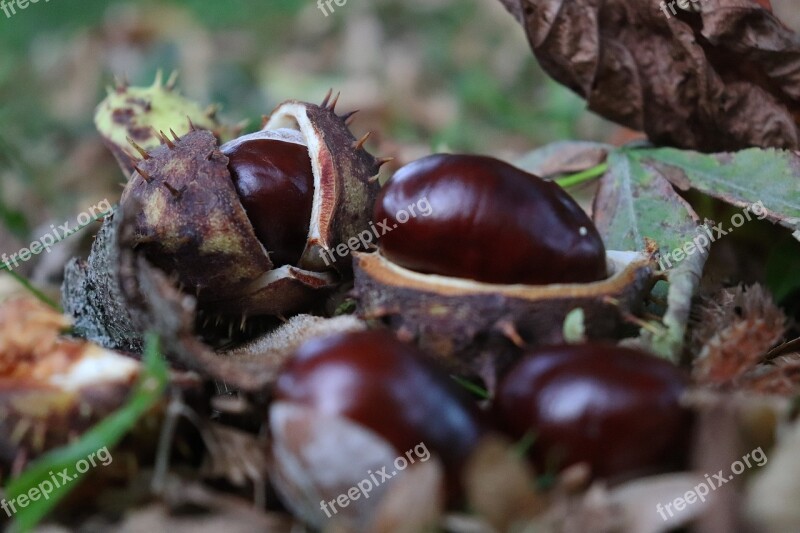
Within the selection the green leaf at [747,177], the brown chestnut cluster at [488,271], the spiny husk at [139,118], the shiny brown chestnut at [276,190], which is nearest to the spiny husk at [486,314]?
the brown chestnut cluster at [488,271]

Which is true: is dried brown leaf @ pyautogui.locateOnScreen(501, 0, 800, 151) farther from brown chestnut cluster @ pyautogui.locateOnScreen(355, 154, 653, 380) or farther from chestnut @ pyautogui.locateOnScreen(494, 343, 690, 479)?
chestnut @ pyautogui.locateOnScreen(494, 343, 690, 479)

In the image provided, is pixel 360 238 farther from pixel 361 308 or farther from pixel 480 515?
pixel 480 515

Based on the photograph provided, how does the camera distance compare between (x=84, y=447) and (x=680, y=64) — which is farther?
(x=680, y=64)

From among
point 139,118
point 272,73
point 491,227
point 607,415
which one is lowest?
point 272,73

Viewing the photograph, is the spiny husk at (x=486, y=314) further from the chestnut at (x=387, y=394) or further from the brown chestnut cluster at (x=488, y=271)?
the chestnut at (x=387, y=394)

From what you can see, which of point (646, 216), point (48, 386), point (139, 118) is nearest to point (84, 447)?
point (48, 386)

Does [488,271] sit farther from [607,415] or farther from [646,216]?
[646,216]
